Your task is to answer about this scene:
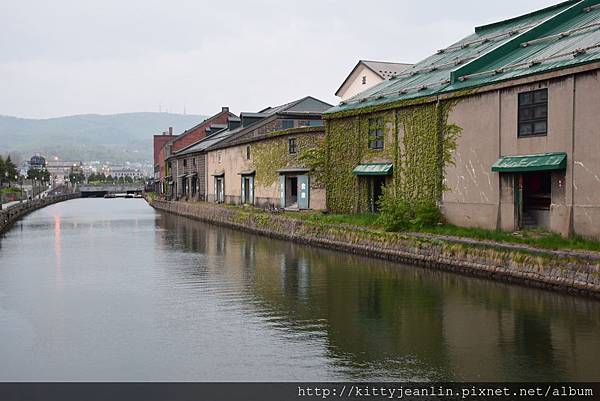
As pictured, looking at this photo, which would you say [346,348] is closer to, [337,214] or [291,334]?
[291,334]

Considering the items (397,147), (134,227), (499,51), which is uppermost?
(499,51)

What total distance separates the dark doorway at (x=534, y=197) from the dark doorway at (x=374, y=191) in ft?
35.5

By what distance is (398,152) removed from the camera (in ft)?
104

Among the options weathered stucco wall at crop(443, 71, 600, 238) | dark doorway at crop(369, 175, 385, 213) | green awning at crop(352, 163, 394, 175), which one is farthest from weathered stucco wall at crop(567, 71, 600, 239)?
dark doorway at crop(369, 175, 385, 213)

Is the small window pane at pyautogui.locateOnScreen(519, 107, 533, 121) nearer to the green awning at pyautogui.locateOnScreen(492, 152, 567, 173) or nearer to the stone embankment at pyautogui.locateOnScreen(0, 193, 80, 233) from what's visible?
the green awning at pyautogui.locateOnScreen(492, 152, 567, 173)

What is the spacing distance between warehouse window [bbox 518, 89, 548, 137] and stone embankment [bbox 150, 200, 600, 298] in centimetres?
481

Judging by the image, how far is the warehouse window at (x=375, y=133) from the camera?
3325cm

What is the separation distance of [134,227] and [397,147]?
83.8 feet

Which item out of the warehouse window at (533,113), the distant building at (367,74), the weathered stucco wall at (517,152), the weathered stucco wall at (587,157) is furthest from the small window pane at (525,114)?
the distant building at (367,74)

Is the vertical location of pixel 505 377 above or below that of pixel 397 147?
below

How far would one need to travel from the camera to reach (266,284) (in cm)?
2200

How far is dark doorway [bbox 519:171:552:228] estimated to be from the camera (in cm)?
2370

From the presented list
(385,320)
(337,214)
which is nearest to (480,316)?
(385,320)

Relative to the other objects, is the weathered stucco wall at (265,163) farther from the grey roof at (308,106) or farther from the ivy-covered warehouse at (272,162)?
the grey roof at (308,106)
